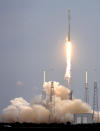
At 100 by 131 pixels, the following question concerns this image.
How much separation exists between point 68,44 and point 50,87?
9769mm

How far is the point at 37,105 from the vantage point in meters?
145

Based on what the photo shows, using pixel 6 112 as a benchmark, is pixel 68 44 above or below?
above

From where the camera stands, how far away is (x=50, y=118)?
144m
